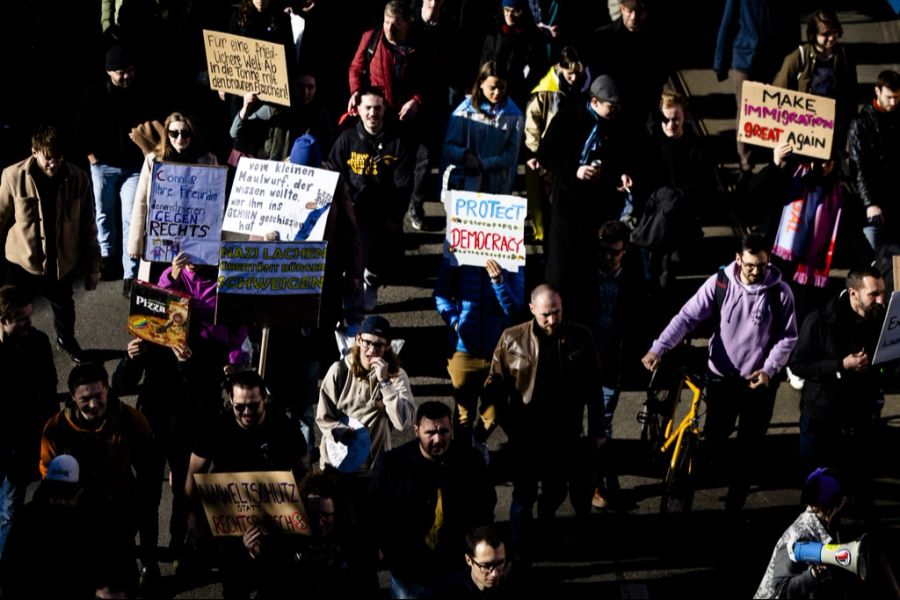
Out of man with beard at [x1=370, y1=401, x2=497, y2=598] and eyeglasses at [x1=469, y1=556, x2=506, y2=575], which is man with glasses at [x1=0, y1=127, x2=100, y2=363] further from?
eyeglasses at [x1=469, y1=556, x2=506, y2=575]

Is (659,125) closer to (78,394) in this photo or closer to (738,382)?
(738,382)

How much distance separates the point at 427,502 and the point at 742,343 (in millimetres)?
2796

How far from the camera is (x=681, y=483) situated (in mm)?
11039

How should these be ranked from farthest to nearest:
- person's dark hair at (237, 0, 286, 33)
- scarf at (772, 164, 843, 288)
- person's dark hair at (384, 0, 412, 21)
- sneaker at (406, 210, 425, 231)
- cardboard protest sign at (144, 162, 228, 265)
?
sneaker at (406, 210, 425, 231) < person's dark hair at (237, 0, 286, 33) < person's dark hair at (384, 0, 412, 21) < scarf at (772, 164, 843, 288) < cardboard protest sign at (144, 162, 228, 265)

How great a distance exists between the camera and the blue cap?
1186 cm

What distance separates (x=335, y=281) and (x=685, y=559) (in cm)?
323

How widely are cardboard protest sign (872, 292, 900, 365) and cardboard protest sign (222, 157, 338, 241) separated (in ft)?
13.1

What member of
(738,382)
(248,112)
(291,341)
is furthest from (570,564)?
(248,112)

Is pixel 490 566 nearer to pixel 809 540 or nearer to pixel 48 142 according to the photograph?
pixel 809 540

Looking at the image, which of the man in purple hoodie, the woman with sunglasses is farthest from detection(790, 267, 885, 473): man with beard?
the woman with sunglasses

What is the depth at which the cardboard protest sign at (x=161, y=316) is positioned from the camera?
10.3m

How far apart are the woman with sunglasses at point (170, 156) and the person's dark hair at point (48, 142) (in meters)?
0.66

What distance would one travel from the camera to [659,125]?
1209 centimetres

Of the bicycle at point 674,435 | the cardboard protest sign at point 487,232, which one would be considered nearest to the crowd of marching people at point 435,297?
the cardboard protest sign at point 487,232
